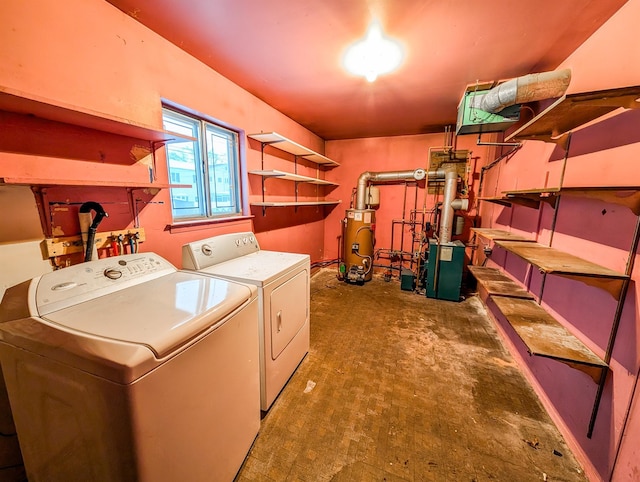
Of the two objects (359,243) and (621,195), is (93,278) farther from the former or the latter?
(359,243)

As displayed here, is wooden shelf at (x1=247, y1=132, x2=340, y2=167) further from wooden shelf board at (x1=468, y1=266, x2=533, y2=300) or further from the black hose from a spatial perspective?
wooden shelf board at (x1=468, y1=266, x2=533, y2=300)

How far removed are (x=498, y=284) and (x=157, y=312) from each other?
260 centimetres

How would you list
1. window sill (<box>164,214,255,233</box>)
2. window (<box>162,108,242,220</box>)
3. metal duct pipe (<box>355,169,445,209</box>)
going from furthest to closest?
metal duct pipe (<box>355,169,445,209</box>) → window (<box>162,108,242,220</box>) → window sill (<box>164,214,255,233</box>)

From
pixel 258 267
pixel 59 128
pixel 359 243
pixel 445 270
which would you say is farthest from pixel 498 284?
pixel 59 128

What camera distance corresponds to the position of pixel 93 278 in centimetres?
115

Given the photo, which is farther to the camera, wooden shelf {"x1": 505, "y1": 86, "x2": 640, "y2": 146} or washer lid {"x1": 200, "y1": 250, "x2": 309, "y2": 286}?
washer lid {"x1": 200, "y1": 250, "x2": 309, "y2": 286}

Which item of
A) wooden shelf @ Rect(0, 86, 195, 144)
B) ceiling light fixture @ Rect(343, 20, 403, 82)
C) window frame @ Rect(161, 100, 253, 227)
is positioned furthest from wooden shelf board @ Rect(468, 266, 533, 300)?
wooden shelf @ Rect(0, 86, 195, 144)

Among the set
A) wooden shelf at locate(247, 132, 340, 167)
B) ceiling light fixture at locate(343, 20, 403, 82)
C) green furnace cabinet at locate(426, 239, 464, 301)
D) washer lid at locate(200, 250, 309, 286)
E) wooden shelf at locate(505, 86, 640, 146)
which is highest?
ceiling light fixture at locate(343, 20, 403, 82)

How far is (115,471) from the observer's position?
736 millimetres

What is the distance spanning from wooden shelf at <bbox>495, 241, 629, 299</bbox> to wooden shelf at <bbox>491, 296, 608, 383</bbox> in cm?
36

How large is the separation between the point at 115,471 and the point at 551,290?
2.47 m

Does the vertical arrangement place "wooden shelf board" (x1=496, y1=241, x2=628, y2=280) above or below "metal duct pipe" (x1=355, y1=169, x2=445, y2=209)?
below

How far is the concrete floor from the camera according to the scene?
4.23 feet

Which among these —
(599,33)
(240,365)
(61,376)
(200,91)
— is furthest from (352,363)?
(599,33)
